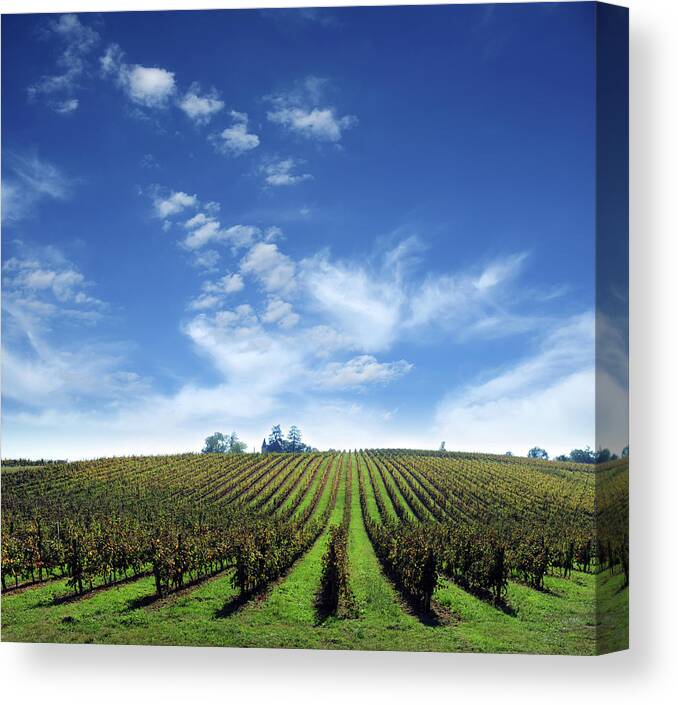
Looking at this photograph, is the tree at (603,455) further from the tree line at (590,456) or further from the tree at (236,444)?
the tree at (236,444)

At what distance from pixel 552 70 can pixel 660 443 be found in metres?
5.79

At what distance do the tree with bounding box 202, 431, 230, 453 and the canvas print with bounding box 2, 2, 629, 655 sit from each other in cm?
3

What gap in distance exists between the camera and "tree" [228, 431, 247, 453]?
11024 mm

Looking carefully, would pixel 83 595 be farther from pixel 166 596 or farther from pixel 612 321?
pixel 612 321

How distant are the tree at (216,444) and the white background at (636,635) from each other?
305 centimetres

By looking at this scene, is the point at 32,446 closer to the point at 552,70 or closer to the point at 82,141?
the point at 82,141

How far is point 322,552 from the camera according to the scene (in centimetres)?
1078

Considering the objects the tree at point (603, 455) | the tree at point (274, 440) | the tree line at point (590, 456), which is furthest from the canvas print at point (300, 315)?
the tree at point (603, 455)

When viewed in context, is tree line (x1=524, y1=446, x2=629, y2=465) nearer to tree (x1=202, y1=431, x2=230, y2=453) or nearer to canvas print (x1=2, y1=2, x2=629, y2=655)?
canvas print (x1=2, y1=2, x2=629, y2=655)

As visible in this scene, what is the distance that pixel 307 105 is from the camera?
431 inches

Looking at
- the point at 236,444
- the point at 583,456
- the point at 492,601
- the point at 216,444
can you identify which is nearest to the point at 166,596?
the point at 216,444

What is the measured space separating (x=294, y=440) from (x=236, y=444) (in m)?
0.95

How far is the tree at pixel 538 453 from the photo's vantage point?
33.1 ft

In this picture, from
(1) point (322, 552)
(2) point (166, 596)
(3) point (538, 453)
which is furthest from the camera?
(1) point (322, 552)
